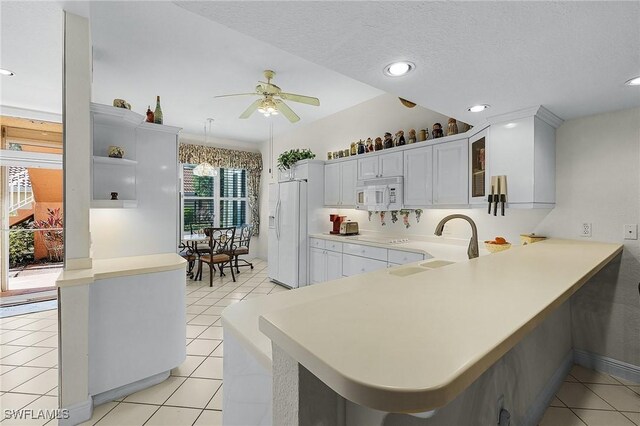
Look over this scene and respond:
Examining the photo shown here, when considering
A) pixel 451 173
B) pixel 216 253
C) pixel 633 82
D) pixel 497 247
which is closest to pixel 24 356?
pixel 216 253

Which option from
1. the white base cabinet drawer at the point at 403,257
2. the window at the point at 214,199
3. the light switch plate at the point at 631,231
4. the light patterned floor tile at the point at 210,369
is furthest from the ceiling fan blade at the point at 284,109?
the window at the point at 214,199

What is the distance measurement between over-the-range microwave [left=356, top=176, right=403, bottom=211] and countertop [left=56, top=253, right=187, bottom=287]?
249 centimetres

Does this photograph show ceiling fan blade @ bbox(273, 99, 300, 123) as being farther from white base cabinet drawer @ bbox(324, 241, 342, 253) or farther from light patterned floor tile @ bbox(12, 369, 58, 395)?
light patterned floor tile @ bbox(12, 369, 58, 395)

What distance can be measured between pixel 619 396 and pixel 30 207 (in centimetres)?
695

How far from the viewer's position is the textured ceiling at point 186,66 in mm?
2529

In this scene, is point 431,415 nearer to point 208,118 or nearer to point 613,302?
point 613,302

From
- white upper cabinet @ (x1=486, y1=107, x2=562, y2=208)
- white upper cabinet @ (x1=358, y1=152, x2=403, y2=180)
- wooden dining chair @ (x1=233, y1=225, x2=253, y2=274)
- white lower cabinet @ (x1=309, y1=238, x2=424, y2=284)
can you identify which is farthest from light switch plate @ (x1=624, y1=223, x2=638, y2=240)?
wooden dining chair @ (x1=233, y1=225, x2=253, y2=274)

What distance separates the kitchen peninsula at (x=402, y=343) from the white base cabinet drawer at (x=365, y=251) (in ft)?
6.31

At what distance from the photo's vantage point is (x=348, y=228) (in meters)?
4.36

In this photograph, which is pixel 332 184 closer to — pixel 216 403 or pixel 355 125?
pixel 355 125

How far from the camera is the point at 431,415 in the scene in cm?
86

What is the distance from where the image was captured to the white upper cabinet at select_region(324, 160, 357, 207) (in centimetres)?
439

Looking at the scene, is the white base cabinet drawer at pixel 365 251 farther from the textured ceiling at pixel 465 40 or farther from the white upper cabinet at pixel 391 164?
the textured ceiling at pixel 465 40

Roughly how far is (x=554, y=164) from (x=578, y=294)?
Result: 3.90 feet
